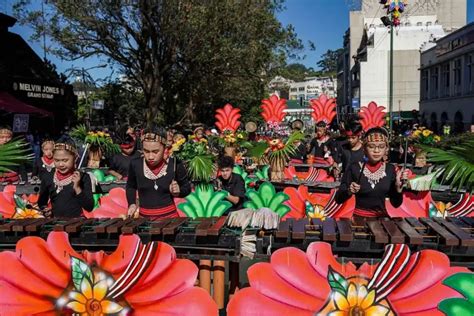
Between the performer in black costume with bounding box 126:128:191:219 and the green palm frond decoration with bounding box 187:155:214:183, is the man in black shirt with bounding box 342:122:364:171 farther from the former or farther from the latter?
the performer in black costume with bounding box 126:128:191:219

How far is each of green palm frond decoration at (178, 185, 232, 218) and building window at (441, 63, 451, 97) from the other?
31647 mm

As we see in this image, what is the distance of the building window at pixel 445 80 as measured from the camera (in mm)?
33375

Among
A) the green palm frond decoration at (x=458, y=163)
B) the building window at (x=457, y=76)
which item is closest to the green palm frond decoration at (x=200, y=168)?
the green palm frond decoration at (x=458, y=163)

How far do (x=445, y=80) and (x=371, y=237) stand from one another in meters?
33.7

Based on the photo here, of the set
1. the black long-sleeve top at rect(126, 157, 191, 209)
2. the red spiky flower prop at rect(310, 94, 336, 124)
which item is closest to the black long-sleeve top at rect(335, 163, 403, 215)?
the black long-sleeve top at rect(126, 157, 191, 209)

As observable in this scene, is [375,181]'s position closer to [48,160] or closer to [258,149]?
[48,160]

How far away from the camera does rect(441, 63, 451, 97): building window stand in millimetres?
33375

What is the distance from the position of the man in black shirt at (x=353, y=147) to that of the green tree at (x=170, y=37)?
32.1 ft

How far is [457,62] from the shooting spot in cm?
3131

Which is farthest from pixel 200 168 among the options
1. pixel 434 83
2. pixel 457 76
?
pixel 434 83

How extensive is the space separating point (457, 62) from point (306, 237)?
103 ft

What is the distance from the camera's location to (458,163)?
3217mm

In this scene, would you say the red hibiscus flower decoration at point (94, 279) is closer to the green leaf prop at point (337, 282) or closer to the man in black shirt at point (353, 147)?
the green leaf prop at point (337, 282)

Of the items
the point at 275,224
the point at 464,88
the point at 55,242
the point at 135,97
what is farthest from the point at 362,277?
the point at 464,88
